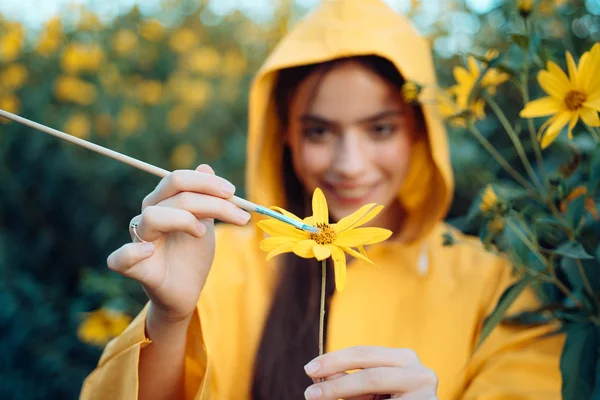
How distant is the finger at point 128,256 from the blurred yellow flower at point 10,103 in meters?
2.07

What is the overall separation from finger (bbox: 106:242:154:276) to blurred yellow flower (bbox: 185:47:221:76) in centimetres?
233

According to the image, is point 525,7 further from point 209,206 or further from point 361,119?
point 209,206

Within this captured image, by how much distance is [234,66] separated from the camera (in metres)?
2.90

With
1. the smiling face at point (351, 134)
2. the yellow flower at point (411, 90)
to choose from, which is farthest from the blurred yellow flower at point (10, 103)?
the yellow flower at point (411, 90)

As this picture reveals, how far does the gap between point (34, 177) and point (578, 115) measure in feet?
7.54

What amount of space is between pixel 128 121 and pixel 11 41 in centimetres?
58

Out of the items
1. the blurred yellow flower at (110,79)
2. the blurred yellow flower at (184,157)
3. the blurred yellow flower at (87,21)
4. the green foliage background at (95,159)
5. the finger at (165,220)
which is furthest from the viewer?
the blurred yellow flower at (87,21)

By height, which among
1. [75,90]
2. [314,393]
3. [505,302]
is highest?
[75,90]

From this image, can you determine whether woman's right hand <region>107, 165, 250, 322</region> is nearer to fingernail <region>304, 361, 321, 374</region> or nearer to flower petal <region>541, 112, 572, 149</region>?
fingernail <region>304, 361, 321, 374</region>

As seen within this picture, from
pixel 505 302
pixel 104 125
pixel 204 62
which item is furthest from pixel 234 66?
pixel 505 302

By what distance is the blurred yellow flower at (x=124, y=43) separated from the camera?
2.86 metres

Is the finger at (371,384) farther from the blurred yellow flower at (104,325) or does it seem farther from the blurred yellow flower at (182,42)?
the blurred yellow flower at (182,42)

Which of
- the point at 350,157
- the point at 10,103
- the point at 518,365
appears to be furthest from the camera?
the point at 10,103

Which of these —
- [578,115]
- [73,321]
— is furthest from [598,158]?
[73,321]
